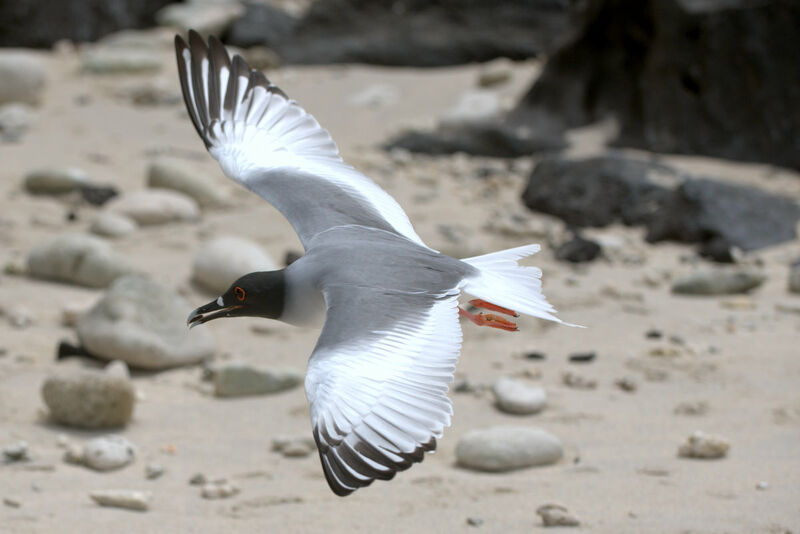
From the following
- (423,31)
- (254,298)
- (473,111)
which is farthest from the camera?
(423,31)

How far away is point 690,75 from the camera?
7.74 m

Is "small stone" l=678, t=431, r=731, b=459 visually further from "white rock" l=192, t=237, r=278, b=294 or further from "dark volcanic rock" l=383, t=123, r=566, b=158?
"dark volcanic rock" l=383, t=123, r=566, b=158

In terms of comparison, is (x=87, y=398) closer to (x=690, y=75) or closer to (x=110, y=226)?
(x=110, y=226)

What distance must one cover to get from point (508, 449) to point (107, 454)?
1.37 meters

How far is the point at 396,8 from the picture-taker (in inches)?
451

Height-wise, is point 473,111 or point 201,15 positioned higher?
point 201,15

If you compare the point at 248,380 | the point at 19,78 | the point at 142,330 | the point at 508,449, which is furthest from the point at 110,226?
the point at 508,449

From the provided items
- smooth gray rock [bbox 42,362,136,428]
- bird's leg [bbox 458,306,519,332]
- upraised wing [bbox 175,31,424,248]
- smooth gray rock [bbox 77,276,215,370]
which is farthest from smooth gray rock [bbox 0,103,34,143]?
bird's leg [bbox 458,306,519,332]

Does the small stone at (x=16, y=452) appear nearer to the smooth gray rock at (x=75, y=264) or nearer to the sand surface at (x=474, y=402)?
the sand surface at (x=474, y=402)

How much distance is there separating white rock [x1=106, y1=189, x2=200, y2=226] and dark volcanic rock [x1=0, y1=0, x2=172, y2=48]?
5477 millimetres

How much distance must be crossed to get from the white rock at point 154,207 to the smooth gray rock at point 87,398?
8.23 ft

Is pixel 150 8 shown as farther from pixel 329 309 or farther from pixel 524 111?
pixel 329 309

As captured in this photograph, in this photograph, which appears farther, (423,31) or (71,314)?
(423,31)

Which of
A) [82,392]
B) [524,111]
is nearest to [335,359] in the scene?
[82,392]
